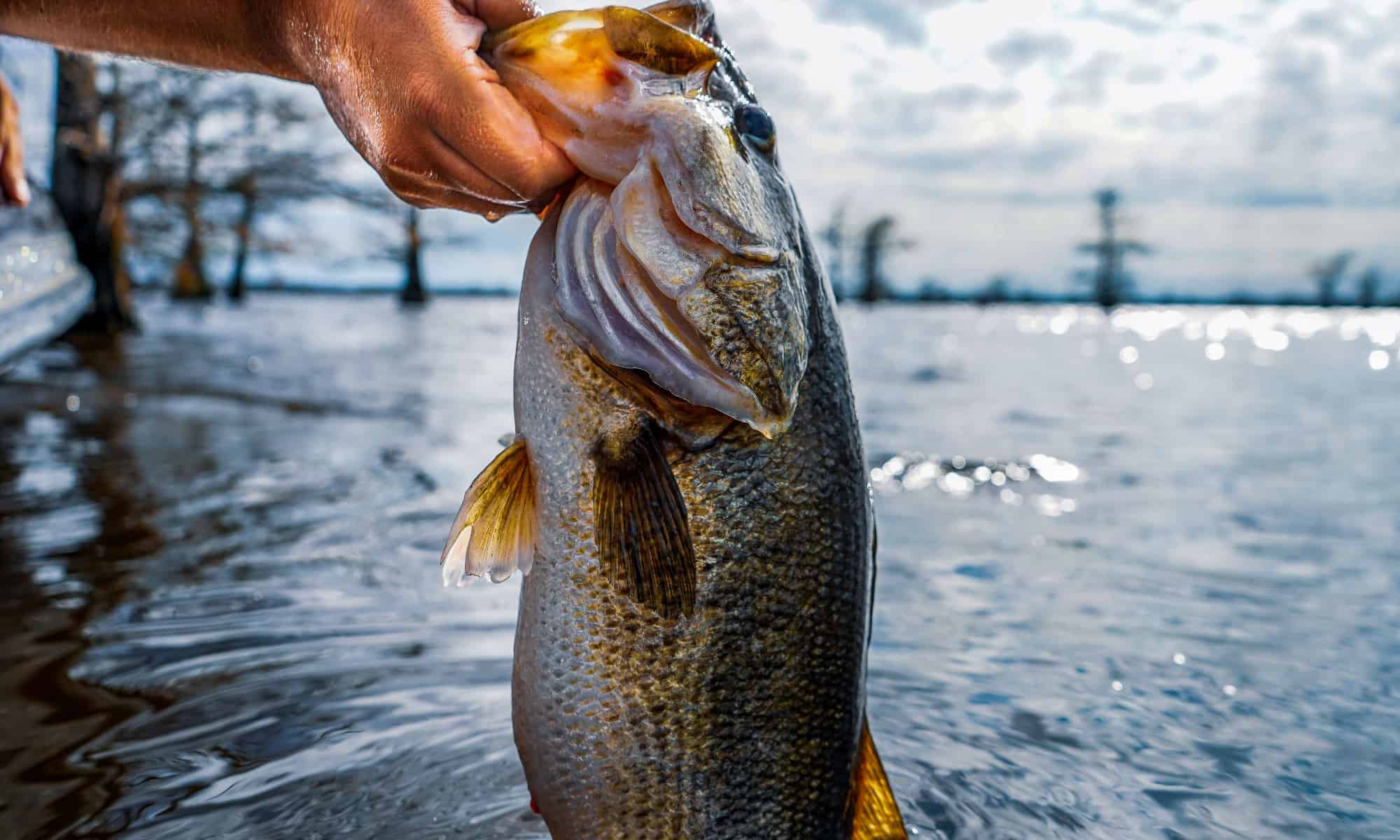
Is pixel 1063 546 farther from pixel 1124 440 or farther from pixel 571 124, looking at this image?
pixel 1124 440

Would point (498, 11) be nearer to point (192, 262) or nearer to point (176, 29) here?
point (176, 29)

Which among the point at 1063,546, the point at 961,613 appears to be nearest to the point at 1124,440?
the point at 1063,546

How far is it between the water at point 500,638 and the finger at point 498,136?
1.74 m

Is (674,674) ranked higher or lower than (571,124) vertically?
lower

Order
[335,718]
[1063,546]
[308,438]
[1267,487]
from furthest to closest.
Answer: [308,438] < [1267,487] < [1063,546] < [335,718]

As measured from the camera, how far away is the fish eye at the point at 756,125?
2.17 metres

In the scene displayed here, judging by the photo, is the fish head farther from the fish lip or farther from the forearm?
the forearm

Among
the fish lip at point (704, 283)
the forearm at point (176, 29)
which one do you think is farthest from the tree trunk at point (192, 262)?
the fish lip at point (704, 283)

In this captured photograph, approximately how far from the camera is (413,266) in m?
59.1

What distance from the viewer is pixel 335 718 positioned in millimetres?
3457

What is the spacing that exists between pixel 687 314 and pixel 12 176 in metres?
3.21

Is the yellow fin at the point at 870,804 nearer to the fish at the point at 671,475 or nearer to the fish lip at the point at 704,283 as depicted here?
the fish at the point at 671,475

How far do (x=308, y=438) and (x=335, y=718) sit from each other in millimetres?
6610

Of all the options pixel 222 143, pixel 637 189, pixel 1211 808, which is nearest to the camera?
pixel 637 189
